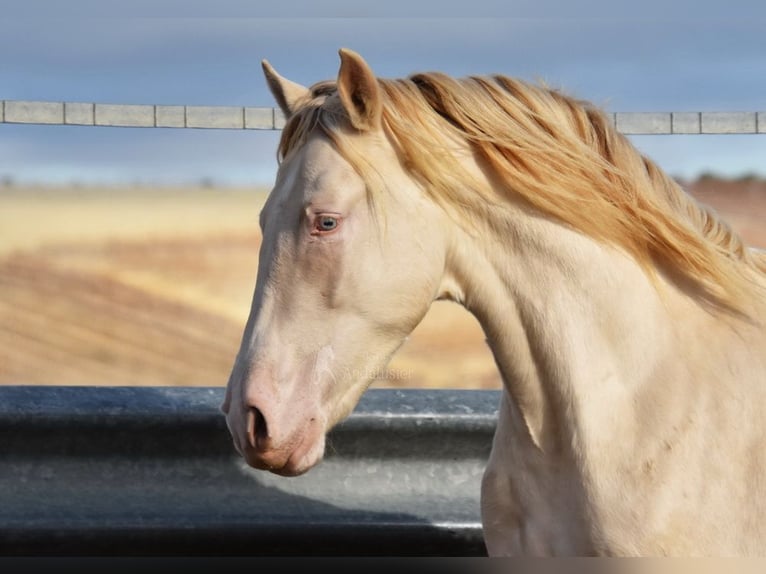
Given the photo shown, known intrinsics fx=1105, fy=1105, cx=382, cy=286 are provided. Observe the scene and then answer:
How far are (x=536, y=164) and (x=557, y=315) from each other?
0.39m

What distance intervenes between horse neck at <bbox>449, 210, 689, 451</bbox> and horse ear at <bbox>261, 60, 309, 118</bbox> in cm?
64

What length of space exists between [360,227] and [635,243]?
727 millimetres

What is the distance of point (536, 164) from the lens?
283 centimetres

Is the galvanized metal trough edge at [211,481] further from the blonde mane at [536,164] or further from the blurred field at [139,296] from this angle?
the blurred field at [139,296]

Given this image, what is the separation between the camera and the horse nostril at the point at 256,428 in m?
2.58

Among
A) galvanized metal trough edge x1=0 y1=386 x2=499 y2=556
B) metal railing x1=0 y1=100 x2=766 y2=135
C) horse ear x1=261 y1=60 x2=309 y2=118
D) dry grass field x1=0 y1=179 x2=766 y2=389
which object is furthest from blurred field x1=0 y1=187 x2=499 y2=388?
horse ear x1=261 y1=60 x2=309 y2=118

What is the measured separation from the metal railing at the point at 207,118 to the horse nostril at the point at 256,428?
567cm

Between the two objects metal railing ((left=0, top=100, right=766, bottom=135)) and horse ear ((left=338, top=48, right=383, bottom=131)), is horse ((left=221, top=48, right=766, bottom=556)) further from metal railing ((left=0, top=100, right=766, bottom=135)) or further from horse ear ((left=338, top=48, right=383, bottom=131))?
metal railing ((left=0, top=100, right=766, bottom=135))

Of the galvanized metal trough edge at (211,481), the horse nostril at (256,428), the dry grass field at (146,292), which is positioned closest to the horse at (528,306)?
the horse nostril at (256,428)

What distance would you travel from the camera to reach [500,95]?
2.92 metres

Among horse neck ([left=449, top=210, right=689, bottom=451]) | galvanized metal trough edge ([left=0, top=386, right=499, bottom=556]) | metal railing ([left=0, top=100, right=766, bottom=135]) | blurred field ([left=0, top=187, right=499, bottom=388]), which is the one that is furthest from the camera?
blurred field ([left=0, top=187, right=499, bottom=388])

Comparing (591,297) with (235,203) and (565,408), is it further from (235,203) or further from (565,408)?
(235,203)

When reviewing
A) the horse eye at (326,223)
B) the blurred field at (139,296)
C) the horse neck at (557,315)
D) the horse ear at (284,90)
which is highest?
the horse ear at (284,90)

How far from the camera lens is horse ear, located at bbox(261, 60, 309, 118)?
3068 millimetres
